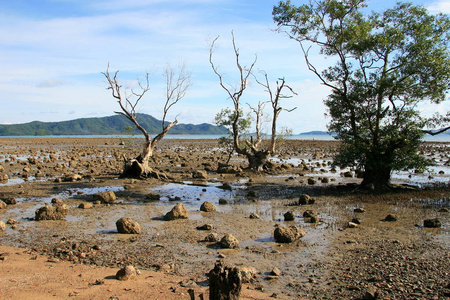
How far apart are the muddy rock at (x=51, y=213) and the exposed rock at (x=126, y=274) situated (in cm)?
561

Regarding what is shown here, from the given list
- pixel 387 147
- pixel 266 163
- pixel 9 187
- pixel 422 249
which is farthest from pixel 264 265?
pixel 266 163

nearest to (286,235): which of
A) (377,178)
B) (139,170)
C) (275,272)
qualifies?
(275,272)

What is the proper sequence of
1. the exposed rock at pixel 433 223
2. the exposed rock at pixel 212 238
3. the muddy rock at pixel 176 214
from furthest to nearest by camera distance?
the muddy rock at pixel 176 214 → the exposed rock at pixel 433 223 → the exposed rock at pixel 212 238

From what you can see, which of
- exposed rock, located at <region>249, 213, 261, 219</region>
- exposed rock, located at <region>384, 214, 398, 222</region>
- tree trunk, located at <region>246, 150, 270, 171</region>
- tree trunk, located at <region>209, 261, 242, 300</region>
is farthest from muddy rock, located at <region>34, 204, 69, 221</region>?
tree trunk, located at <region>246, 150, 270, 171</region>

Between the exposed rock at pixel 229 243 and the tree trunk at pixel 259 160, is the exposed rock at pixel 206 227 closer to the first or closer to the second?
the exposed rock at pixel 229 243

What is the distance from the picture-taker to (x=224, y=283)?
17.1 ft

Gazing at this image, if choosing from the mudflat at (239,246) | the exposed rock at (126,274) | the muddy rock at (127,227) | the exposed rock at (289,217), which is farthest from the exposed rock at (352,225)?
the exposed rock at (126,274)

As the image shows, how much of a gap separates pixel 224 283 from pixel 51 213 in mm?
8188

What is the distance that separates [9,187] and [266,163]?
15595mm

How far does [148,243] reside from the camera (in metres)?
9.19

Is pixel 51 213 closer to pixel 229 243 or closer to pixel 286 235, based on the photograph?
pixel 229 243

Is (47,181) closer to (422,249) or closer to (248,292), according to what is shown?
(248,292)

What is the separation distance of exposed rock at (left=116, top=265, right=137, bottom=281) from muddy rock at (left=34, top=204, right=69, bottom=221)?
18.4ft

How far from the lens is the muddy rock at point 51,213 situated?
11.2 metres
